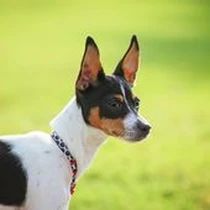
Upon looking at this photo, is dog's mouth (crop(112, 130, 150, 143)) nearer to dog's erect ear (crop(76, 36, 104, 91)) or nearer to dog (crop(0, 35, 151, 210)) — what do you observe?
dog (crop(0, 35, 151, 210))

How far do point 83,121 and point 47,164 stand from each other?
0.15m

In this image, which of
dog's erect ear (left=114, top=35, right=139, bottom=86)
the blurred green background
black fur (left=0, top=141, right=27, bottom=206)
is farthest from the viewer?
the blurred green background

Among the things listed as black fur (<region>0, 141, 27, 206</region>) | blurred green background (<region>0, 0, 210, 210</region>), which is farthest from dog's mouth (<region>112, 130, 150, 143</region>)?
A: blurred green background (<region>0, 0, 210, 210</region>)

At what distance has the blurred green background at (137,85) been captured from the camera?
3051mm

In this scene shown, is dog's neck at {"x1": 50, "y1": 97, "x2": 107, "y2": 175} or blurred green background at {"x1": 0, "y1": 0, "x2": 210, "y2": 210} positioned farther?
blurred green background at {"x1": 0, "y1": 0, "x2": 210, "y2": 210}

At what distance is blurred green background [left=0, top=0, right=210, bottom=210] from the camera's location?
10.0ft

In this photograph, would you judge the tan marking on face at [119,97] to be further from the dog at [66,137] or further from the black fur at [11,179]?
the black fur at [11,179]

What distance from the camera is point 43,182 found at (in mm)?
2146

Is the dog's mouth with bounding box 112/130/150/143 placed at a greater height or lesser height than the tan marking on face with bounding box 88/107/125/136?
lesser

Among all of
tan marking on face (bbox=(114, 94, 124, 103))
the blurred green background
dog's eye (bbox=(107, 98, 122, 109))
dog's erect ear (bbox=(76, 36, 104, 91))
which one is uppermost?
dog's erect ear (bbox=(76, 36, 104, 91))

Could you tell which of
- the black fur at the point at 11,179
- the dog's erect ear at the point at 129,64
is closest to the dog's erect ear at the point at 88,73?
the dog's erect ear at the point at 129,64

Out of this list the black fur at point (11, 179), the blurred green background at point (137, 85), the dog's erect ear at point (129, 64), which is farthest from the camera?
the blurred green background at point (137, 85)

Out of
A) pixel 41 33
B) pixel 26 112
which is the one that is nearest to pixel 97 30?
pixel 41 33

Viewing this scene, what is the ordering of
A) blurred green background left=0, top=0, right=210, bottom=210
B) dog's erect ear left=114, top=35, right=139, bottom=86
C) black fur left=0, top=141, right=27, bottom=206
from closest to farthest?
black fur left=0, top=141, right=27, bottom=206 < dog's erect ear left=114, top=35, right=139, bottom=86 < blurred green background left=0, top=0, right=210, bottom=210
